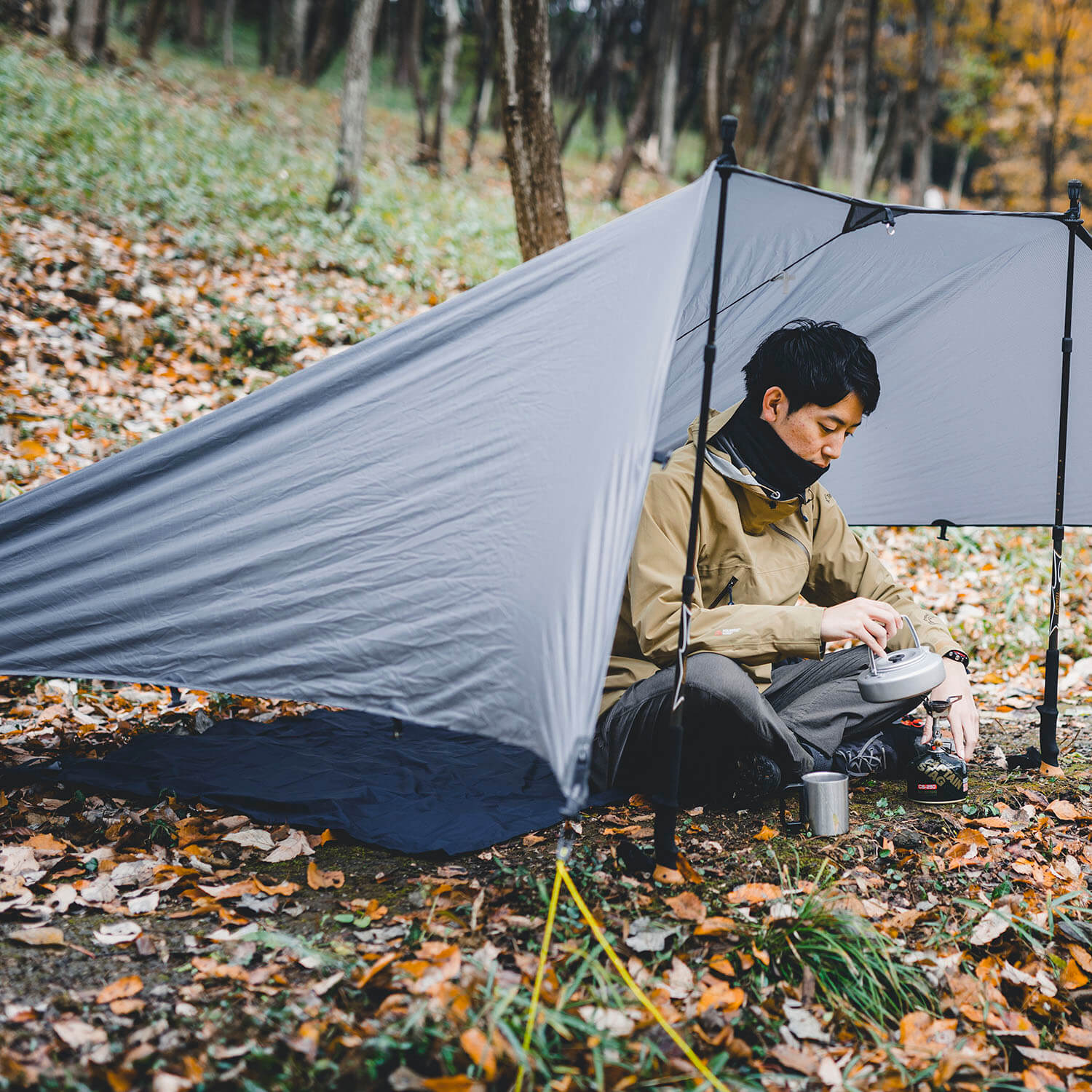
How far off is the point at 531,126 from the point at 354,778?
382cm

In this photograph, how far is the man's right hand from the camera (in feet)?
8.62

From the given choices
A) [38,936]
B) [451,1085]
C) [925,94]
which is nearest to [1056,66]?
[925,94]

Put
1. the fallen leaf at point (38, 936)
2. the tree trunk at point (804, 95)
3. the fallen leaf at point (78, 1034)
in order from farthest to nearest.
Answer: the tree trunk at point (804, 95) < the fallen leaf at point (38, 936) < the fallen leaf at point (78, 1034)

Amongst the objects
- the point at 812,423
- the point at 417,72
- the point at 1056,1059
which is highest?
the point at 417,72

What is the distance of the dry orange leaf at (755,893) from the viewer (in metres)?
2.45

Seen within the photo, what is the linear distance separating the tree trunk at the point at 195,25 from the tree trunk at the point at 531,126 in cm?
1766

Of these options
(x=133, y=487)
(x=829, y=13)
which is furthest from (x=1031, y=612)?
(x=829, y=13)

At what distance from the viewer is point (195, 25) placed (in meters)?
19.5

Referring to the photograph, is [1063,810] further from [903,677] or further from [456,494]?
[456,494]

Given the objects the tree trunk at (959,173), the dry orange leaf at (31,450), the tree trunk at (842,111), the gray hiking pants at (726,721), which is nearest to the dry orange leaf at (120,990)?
the gray hiking pants at (726,721)

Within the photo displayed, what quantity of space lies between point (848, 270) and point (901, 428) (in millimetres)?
800

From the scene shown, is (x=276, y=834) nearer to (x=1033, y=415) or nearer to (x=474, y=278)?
(x=1033, y=415)

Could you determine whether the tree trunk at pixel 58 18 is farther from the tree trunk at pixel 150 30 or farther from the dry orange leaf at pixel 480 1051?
the dry orange leaf at pixel 480 1051

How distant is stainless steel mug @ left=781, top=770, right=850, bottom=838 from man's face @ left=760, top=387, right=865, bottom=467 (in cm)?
96
